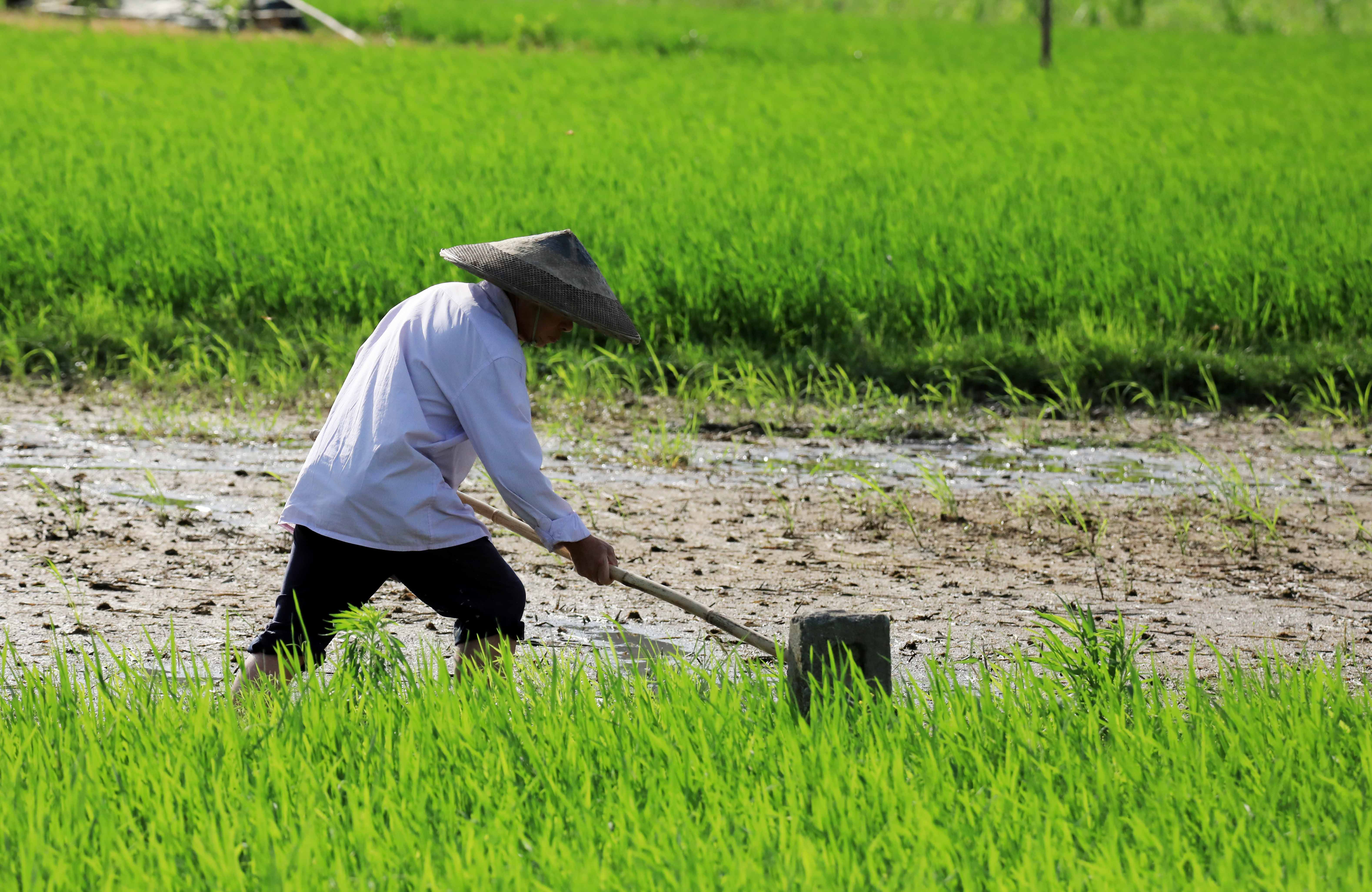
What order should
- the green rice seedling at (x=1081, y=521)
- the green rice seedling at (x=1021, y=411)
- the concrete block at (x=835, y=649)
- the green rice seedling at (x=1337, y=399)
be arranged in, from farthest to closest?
the green rice seedling at (x=1337, y=399)
the green rice seedling at (x=1021, y=411)
the green rice seedling at (x=1081, y=521)
the concrete block at (x=835, y=649)

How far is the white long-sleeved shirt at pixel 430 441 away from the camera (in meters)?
2.86

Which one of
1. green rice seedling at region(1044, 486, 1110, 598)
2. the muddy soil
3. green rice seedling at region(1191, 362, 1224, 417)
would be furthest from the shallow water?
green rice seedling at region(1191, 362, 1224, 417)

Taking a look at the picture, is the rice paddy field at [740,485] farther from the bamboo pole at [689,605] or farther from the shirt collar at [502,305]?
the shirt collar at [502,305]

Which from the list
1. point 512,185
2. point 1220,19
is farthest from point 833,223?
point 1220,19

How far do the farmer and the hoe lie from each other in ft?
0.65

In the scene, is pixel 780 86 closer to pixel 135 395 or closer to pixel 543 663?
pixel 135 395

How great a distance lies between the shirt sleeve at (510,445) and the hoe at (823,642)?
94 mm

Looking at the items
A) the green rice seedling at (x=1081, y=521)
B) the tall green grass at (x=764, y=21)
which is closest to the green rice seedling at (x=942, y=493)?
the green rice seedling at (x=1081, y=521)

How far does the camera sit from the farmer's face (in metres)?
3.00

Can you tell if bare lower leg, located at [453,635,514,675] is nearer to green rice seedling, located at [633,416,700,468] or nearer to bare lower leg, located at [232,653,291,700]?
bare lower leg, located at [232,653,291,700]

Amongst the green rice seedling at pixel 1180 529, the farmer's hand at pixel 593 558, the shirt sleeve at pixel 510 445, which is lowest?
the green rice seedling at pixel 1180 529

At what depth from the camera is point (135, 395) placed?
6141mm

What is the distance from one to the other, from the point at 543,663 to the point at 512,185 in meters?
6.07

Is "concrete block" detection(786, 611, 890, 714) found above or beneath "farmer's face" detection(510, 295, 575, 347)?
beneath
